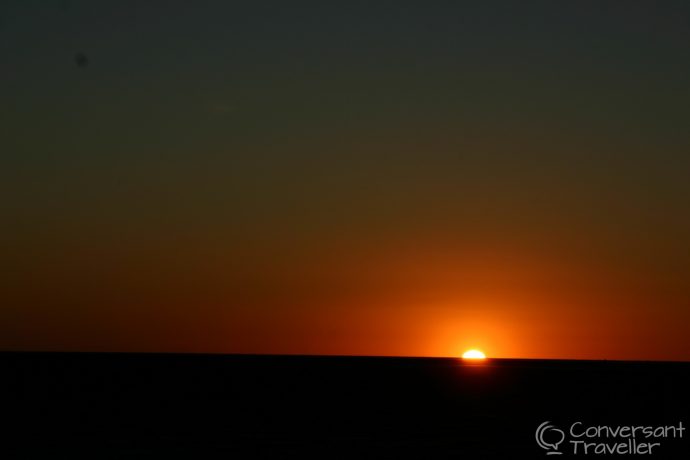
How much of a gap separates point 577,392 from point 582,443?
23410 mm

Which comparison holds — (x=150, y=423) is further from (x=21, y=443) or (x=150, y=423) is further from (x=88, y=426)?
(x=21, y=443)

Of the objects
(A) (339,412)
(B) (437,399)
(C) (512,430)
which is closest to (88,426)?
(A) (339,412)

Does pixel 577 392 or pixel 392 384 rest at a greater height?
pixel 392 384

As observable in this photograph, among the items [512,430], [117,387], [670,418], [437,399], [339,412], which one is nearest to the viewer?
[512,430]

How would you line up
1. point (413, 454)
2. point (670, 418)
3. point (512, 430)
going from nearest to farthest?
point (413, 454), point (512, 430), point (670, 418)

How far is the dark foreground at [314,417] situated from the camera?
1326 inches

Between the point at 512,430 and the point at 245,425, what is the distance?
10414mm

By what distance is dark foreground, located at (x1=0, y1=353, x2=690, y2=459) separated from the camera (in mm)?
33688

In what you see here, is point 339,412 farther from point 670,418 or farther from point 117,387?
point 117,387

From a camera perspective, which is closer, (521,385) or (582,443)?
(582,443)

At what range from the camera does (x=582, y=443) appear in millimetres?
34281

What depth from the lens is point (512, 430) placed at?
39.0 meters

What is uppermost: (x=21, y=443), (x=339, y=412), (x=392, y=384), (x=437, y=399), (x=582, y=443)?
(x=392, y=384)

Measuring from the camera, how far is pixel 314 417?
143 feet
